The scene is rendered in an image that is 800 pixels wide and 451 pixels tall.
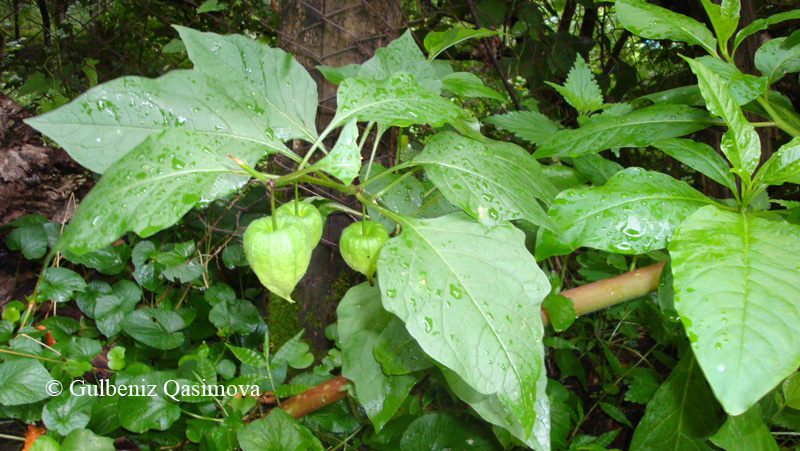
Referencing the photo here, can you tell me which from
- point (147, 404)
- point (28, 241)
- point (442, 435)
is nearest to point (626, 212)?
point (442, 435)

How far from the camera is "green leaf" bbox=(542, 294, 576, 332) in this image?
741 mm

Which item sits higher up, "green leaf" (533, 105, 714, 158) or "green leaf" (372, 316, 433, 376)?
"green leaf" (533, 105, 714, 158)

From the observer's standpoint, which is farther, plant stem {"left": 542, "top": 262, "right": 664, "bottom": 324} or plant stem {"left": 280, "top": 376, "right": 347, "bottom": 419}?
plant stem {"left": 280, "top": 376, "right": 347, "bottom": 419}

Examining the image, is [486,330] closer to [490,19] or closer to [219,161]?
[219,161]

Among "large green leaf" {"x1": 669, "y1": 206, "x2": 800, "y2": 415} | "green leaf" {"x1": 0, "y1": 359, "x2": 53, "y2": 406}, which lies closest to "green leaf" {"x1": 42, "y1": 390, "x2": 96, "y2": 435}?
"green leaf" {"x1": 0, "y1": 359, "x2": 53, "y2": 406}

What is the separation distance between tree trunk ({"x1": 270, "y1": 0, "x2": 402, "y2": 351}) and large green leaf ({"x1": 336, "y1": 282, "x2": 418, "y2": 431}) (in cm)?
40

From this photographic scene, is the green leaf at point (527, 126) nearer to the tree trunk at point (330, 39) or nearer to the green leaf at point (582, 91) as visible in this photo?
the green leaf at point (582, 91)

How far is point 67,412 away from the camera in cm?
96

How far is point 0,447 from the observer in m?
1.06

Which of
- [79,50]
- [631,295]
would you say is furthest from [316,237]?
[79,50]

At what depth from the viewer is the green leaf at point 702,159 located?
67 centimetres

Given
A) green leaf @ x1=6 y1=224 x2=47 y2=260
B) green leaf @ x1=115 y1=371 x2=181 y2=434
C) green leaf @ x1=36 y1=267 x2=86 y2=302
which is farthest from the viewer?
green leaf @ x1=6 y1=224 x2=47 y2=260

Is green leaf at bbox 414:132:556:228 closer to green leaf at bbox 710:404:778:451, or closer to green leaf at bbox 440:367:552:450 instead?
green leaf at bbox 440:367:552:450

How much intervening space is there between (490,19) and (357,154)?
1.39 m
